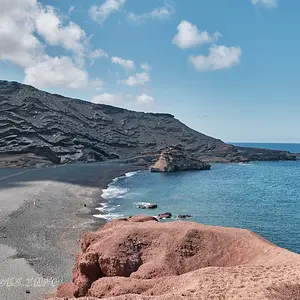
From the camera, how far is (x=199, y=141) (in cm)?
16362

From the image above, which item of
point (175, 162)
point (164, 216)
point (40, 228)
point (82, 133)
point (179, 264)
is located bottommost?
point (40, 228)

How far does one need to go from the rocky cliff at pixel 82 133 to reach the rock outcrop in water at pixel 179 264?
8719 cm

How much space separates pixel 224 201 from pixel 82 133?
84856 millimetres

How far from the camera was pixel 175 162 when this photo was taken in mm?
102312

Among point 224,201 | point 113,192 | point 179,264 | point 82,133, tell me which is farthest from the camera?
point 82,133

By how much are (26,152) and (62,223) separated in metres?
77.3

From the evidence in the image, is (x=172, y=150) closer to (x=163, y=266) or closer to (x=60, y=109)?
(x=60, y=109)

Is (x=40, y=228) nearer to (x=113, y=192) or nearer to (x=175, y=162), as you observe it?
(x=113, y=192)

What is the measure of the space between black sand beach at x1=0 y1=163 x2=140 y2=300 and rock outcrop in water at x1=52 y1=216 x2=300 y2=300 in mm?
4945

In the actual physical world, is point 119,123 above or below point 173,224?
above

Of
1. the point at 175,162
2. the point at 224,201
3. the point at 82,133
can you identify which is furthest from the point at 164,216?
the point at 82,133

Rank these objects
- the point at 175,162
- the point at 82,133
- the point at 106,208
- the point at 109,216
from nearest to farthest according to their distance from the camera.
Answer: the point at 109,216, the point at 106,208, the point at 175,162, the point at 82,133

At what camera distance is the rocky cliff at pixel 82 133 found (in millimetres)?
110312

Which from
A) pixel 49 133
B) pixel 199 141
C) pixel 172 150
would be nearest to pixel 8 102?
pixel 49 133
